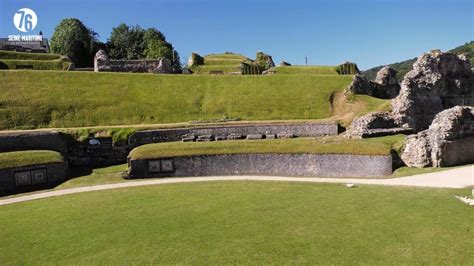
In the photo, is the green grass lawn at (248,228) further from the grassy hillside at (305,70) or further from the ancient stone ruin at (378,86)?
the grassy hillside at (305,70)

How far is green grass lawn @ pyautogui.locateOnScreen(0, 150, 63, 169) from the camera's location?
23781mm

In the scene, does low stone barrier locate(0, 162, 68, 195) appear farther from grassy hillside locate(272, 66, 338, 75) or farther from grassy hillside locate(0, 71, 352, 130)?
grassy hillside locate(272, 66, 338, 75)

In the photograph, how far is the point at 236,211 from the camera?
629 inches

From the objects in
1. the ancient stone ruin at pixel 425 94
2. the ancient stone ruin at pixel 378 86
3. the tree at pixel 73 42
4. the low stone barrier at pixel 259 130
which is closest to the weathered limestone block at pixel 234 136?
the low stone barrier at pixel 259 130

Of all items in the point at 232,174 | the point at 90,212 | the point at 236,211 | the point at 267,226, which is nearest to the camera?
the point at 267,226

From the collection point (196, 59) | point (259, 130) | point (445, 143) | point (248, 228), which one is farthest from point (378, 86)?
point (248, 228)

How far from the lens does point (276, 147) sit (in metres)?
25.6

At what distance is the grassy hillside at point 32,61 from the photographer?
44750 mm

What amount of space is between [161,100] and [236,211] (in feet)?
79.4

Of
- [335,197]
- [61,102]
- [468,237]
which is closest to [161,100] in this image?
[61,102]

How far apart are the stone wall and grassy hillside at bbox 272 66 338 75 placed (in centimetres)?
3239

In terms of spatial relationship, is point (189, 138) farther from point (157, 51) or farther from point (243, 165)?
point (157, 51)

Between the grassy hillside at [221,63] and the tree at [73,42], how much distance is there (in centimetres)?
2621

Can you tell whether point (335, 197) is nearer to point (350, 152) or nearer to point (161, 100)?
point (350, 152)
